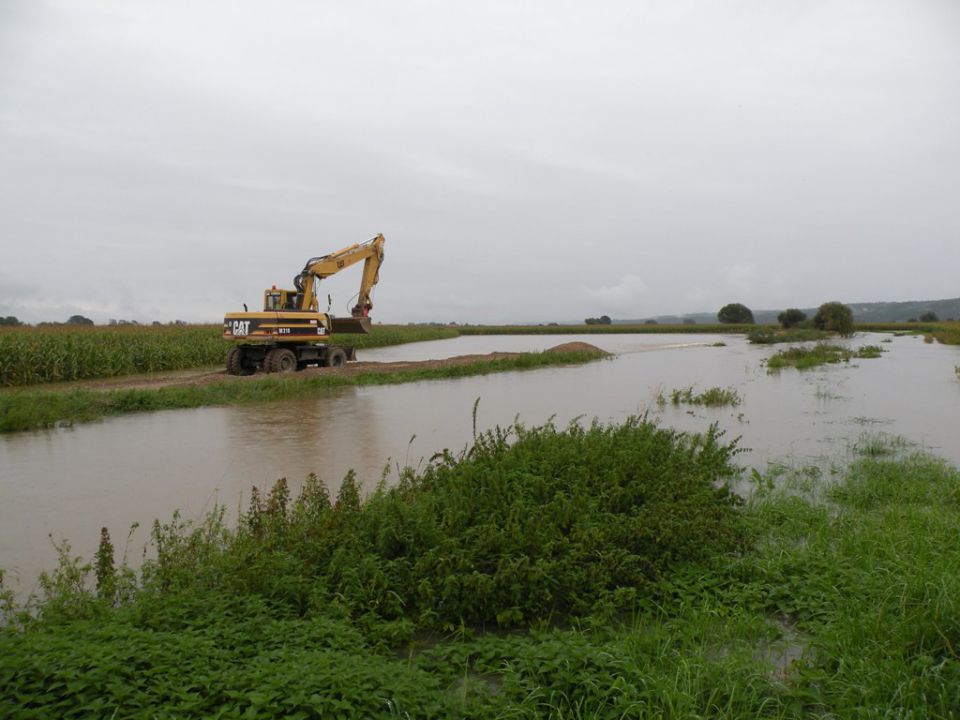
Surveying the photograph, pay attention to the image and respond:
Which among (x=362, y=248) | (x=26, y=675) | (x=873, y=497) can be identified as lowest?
(x=873, y=497)

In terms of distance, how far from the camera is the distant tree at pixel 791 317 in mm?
63156

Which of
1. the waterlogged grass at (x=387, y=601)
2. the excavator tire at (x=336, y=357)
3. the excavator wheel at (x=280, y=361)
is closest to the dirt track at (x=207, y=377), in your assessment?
the excavator tire at (x=336, y=357)

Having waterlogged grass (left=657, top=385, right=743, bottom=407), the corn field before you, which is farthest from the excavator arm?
waterlogged grass (left=657, top=385, right=743, bottom=407)

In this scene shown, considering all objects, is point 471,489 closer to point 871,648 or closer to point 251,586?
point 251,586

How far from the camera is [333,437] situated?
430 inches

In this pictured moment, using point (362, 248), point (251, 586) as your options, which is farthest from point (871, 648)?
point (362, 248)

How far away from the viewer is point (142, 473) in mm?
8484

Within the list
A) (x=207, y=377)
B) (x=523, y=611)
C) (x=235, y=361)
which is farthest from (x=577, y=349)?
(x=523, y=611)

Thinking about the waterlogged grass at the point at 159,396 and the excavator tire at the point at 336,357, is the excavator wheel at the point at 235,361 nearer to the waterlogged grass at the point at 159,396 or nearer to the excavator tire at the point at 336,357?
the excavator tire at the point at 336,357

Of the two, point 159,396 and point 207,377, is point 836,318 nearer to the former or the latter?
point 207,377

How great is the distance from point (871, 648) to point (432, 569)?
8.72ft

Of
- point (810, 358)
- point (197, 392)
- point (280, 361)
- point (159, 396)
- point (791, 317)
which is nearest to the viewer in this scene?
point (159, 396)

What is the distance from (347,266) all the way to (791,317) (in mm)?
55398

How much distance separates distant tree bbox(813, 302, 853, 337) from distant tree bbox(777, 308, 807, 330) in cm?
443
